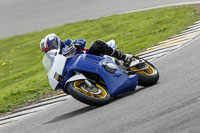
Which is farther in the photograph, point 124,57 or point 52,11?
point 52,11

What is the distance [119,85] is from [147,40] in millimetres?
6216

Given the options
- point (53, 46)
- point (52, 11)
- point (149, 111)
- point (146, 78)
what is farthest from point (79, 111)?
point (52, 11)

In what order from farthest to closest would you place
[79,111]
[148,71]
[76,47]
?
[148,71]
[76,47]
[79,111]

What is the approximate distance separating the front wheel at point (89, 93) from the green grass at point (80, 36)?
146 inches

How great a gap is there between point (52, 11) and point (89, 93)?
15.7 m

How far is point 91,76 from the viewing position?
8617mm

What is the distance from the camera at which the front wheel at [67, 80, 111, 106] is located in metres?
7.96

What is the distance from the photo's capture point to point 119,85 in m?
8.62

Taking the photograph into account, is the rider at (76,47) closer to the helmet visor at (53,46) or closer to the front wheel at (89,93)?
the helmet visor at (53,46)

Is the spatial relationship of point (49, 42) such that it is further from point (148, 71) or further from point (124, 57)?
point (148, 71)

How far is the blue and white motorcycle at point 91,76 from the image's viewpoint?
27.1 feet

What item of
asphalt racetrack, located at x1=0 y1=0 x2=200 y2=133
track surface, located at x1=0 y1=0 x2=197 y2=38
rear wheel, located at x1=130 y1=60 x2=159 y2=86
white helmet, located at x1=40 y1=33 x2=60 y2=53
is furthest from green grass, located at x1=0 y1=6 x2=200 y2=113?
rear wheel, located at x1=130 y1=60 x2=159 y2=86

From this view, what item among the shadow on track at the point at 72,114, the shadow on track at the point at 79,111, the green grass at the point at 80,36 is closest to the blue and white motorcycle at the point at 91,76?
the shadow on track at the point at 79,111

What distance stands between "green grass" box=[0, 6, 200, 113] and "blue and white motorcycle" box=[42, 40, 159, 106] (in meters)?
3.31
